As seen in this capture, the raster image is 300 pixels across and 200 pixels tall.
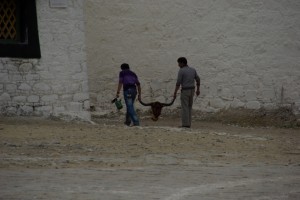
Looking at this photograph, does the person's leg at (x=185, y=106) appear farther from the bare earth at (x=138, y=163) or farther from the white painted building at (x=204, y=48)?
the white painted building at (x=204, y=48)

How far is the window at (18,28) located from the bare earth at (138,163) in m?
1.26

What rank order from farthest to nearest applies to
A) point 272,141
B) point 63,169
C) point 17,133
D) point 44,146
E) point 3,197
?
point 272,141
point 17,133
point 44,146
point 63,169
point 3,197

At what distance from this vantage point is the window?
45.5ft

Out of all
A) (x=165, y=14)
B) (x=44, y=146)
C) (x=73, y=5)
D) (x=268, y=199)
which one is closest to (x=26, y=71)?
(x=73, y=5)

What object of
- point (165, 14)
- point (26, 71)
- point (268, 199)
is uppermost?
point (165, 14)

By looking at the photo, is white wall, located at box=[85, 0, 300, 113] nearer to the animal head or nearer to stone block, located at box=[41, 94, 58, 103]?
the animal head

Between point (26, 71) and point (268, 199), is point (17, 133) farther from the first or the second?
point (268, 199)

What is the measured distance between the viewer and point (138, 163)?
998 cm

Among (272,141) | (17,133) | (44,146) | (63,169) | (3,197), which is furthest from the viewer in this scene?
(272,141)

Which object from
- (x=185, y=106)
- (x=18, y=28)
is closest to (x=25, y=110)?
(x=18, y=28)

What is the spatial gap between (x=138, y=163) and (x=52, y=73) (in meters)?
4.67

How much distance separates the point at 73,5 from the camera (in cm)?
1421

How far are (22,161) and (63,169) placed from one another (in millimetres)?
723

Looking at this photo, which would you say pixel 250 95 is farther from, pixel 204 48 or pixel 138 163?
pixel 138 163
